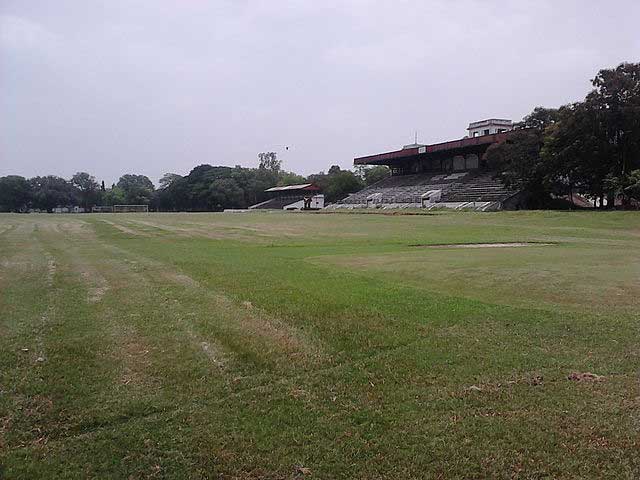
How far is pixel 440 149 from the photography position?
8206 cm

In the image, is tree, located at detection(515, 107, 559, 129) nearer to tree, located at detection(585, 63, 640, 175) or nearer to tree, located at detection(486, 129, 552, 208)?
tree, located at detection(486, 129, 552, 208)

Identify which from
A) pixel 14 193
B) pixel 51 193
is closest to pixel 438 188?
pixel 51 193

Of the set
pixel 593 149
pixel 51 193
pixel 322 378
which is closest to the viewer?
pixel 322 378

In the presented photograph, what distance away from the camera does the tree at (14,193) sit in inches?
4390

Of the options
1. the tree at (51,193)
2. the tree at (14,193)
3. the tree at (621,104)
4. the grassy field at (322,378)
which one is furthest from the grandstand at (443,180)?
the tree at (14,193)

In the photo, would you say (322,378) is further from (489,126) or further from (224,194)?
(224,194)

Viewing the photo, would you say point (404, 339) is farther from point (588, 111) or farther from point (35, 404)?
point (588, 111)

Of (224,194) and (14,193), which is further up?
(14,193)

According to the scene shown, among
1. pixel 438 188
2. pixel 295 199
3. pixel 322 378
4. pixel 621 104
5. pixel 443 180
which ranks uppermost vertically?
pixel 621 104

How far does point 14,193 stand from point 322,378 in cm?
12154

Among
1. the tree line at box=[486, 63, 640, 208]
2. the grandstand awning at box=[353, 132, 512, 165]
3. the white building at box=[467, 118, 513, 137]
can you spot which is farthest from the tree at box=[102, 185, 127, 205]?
the tree line at box=[486, 63, 640, 208]

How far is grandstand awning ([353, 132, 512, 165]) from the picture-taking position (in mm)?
70738

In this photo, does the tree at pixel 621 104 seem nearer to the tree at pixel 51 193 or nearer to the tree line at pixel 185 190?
the tree line at pixel 185 190

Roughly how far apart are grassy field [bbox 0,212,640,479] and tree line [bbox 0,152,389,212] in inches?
3911
